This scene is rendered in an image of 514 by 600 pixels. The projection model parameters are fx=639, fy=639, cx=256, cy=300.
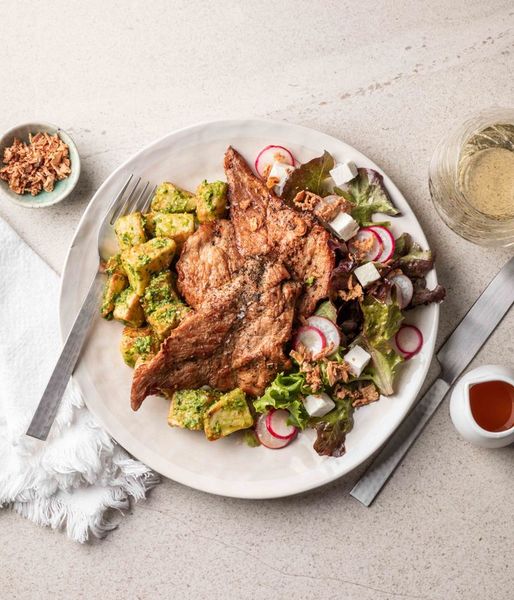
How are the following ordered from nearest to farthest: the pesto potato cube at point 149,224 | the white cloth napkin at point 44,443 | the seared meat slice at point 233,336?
the seared meat slice at point 233,336
the pesto potato cube at point 149,224
the white cloth napkin at point 44,443

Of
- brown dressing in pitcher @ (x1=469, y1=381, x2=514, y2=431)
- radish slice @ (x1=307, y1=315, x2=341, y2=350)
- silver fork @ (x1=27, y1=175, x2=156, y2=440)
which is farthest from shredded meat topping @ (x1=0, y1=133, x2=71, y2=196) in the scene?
brown dressing in pitcher @ (x1=469, y1=381, x2=514, y2=431)

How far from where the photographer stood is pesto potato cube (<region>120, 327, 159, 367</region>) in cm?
308

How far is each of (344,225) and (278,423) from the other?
1021 millimetres

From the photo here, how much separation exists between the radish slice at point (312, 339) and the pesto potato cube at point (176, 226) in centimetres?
73

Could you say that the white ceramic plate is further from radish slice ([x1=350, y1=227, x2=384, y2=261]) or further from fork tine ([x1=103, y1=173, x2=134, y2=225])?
radish slice ([x1=350, y1=227, x2=384, y2=261])

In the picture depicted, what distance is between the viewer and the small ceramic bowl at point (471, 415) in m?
3.06

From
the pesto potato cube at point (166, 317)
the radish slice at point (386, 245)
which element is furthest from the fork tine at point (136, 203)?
the radish slice at point (386, 245)

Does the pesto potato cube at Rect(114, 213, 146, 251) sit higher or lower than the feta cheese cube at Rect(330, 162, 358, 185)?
higher

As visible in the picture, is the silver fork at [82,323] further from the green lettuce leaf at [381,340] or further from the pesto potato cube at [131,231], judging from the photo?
the green lettuce leaf at [381,340]

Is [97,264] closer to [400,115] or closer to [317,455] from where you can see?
[317,455]

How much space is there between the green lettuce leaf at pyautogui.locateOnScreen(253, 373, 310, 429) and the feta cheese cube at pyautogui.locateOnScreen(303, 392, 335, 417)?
0.09 feet

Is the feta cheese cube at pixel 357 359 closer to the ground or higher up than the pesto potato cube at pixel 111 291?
closer to the ground

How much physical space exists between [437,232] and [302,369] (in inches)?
42.9

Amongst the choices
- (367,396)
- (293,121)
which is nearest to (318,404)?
(367,396)
